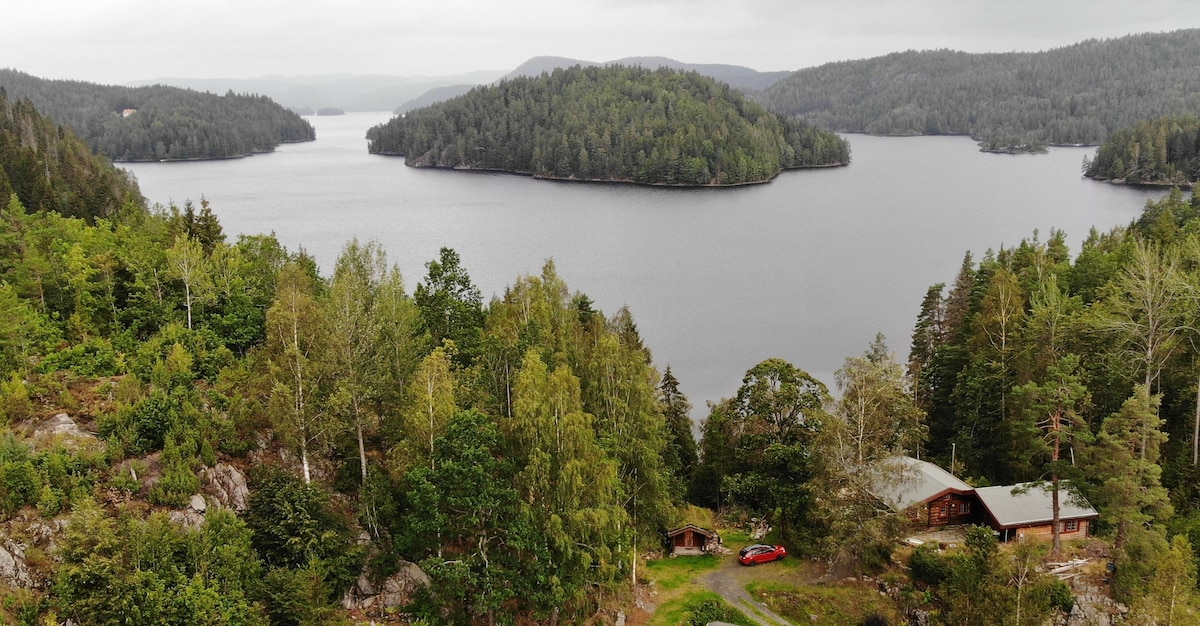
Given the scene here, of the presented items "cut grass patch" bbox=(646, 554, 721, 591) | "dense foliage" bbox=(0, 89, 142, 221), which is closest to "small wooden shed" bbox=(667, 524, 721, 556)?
"cut grass patch" bbox=(646, 554, 721, 591)

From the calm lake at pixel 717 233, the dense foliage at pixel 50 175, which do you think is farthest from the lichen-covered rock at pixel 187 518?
the dense foliage at pixel 50 175

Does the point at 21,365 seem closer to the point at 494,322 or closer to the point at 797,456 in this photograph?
the point at 494,322

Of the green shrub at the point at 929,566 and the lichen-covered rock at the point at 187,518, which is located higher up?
the lichen-covered rock at the point at 187,518

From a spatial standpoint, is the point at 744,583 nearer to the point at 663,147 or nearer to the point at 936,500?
the point at 936,500

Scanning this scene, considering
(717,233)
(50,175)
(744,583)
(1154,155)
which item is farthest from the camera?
(1154,155)

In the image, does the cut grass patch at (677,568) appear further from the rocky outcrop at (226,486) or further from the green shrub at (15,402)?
the green shrub at (15,402)

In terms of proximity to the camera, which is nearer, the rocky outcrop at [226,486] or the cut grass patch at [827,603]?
the rocky outcrop at [226,486]

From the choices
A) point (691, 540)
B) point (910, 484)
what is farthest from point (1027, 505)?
point (691, 540)
